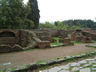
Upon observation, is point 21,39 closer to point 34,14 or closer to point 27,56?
point 27,56

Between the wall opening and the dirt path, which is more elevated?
the wall opening

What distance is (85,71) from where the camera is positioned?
2961 millimetres

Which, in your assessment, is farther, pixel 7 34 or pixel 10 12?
pixel 10 12

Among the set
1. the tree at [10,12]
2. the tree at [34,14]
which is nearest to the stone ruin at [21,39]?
the tree at [10,12]

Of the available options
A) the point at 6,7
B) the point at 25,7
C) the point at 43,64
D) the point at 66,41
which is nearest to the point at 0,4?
the point at 6,7

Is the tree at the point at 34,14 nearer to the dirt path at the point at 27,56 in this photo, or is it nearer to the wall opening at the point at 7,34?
the wall opening at the point at 7,34

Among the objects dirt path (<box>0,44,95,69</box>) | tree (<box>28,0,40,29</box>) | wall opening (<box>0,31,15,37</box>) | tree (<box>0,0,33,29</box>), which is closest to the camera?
dirt path (<box>0,44,95,69</box>)

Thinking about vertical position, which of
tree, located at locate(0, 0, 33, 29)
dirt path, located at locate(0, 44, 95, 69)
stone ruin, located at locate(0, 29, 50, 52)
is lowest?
dirt path, located at locate(0, 44, 95, 69)

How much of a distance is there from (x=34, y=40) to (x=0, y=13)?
11527 mm

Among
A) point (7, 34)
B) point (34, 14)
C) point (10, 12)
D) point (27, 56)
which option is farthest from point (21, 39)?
point (34, 14)

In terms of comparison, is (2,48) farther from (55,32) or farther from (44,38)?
(55,32)

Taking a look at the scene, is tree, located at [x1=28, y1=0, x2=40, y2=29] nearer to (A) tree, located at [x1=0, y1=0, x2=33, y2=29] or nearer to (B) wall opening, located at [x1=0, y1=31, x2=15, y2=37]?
(A) tree, located at [x1=0, y1=0, x2=33, y2=29]

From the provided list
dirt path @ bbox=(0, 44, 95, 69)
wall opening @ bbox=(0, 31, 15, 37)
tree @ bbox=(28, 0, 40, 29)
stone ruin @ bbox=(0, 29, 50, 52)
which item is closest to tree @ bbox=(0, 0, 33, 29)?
tree @ bbox=(28, 0, 40, 29)

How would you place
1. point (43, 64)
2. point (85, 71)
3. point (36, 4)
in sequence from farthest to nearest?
point (36, 4)
point (43, 64)
point (85, 71)
